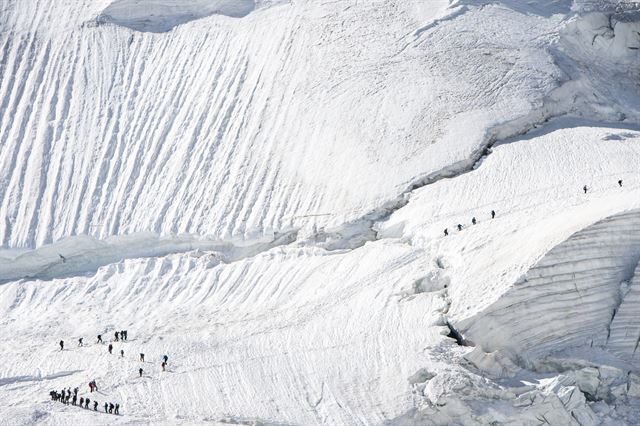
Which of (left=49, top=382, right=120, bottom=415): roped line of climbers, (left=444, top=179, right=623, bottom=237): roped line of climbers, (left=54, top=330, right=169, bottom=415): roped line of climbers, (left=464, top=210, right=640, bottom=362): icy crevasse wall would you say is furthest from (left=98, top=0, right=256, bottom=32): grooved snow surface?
(left=49, top=382, right=120, bottom=415): roped line of climbers

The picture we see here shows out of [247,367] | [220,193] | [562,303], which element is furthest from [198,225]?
[562,303]

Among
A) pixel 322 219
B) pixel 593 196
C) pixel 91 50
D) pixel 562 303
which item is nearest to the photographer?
pixel 562 303

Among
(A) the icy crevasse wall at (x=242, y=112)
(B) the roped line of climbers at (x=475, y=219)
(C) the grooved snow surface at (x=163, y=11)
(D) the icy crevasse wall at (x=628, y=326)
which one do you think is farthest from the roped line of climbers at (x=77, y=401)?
(C) the grooved snow surface at (x=163, y=11)

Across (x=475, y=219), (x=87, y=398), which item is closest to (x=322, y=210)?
(x=475, y=219)

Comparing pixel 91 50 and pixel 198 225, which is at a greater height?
pixel 91 50

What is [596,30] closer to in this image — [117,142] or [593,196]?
[593,196]

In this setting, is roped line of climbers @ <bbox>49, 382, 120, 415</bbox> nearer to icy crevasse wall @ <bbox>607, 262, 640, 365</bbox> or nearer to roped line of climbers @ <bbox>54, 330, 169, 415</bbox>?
roped line of climbers @ <bbox>54, 330, 169, 415</bbox>
